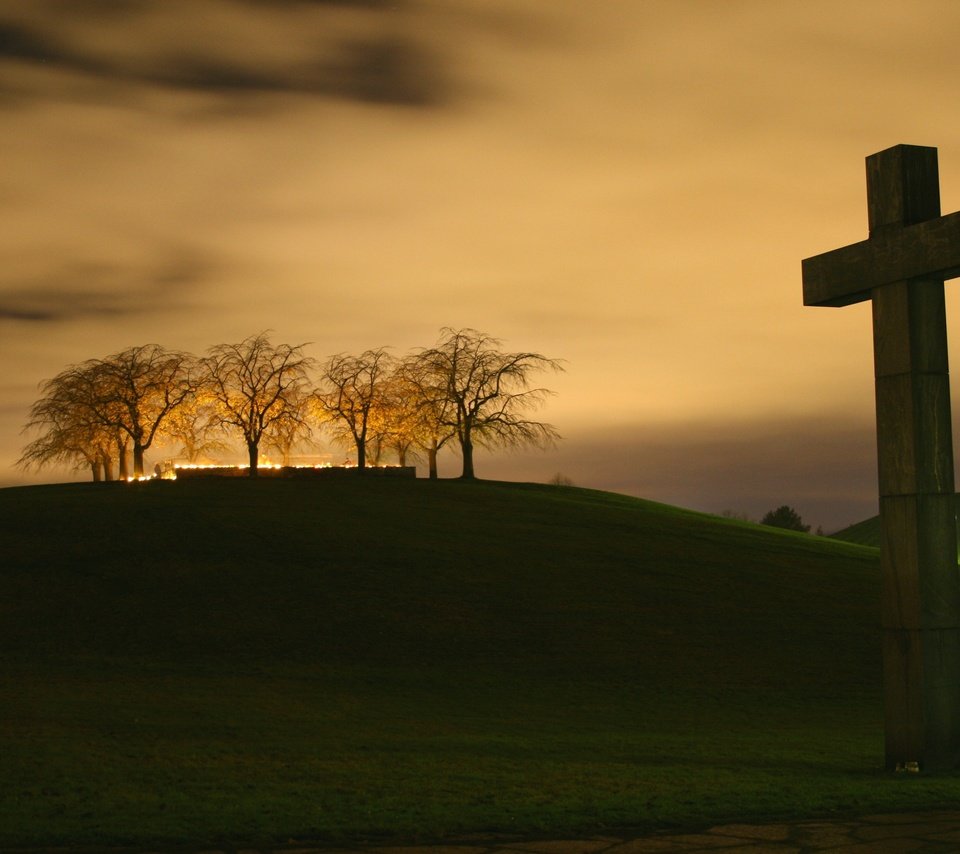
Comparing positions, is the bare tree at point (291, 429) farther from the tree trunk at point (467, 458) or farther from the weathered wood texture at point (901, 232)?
the weathered wood texture at point (901, 232)

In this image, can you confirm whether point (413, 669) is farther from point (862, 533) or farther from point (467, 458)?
point (862, 533)

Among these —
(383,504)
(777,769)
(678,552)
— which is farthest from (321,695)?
(383,504)

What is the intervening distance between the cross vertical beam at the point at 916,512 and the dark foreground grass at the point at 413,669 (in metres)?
0.97

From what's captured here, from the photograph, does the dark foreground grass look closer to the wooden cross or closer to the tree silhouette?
the wooden cross

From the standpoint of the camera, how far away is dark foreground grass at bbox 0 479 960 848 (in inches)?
387

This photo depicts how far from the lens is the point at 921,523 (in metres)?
12.2

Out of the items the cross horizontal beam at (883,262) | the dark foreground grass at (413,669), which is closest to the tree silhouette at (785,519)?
the dark foreground grass at (413,669)

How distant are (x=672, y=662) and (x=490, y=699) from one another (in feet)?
19.8

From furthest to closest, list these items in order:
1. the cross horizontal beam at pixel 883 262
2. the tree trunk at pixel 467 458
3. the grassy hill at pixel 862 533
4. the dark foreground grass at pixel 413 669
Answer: the grassy hill at pixel 862 533, the tree trunk at pixel 467 458, the cross horizontal beam at pixel 883 262, the dark foreground grass at pixel 413 669

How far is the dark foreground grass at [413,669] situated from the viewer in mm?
9828

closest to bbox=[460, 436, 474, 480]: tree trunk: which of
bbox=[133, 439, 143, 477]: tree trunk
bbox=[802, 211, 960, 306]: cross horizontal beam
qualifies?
bbox=[133, 439, 143, 477]: tree trunk

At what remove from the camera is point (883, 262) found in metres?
12.8

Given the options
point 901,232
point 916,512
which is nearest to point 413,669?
point 916,512

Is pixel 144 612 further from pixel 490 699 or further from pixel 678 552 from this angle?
pixel 678 552
